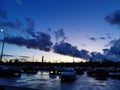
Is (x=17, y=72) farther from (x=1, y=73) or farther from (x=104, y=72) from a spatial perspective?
(x=104, y=72)

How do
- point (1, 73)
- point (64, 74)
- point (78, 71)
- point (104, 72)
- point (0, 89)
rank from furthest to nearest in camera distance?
point (78, 71) < point (104, 72) < point (1, 73) < point (64, 74) < point (0, 89)

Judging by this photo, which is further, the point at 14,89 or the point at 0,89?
the point at 14,89

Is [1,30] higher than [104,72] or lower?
higher

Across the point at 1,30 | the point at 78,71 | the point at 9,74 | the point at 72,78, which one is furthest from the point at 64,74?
the point at 78,71

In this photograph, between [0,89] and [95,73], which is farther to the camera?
[95,73]

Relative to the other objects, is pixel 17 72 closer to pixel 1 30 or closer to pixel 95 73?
pixel 1 30

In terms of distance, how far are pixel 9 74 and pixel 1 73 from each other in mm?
1633

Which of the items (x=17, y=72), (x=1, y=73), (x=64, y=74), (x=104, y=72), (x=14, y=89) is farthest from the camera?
(x=104, y=72)

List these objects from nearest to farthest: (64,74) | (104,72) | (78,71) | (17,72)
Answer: (64,74)
(17,72)
(104,72)
(78,71)

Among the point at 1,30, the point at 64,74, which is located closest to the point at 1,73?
the point at 1,30

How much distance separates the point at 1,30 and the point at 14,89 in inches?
1516

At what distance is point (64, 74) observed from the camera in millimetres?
33812

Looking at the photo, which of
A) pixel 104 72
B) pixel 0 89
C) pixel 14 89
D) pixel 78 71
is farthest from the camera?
pixel 78 71

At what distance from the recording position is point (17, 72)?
47594 mm
